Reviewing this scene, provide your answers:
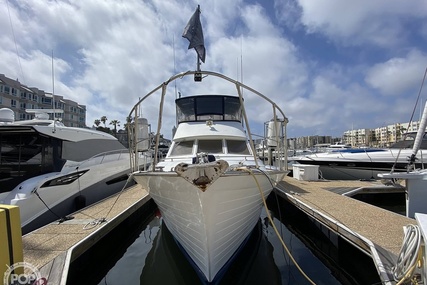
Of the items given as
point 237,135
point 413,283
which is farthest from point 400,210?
point 413,283

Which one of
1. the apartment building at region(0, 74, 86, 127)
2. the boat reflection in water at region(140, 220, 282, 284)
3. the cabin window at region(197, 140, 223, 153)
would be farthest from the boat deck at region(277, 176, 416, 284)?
the apartment building at region(0, 74, 86, 127)

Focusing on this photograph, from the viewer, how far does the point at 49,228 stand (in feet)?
17.1

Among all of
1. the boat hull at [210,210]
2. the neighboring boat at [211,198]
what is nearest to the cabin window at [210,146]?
the neighboring boat at [211,198]

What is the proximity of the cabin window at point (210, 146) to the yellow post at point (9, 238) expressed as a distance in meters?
4.15

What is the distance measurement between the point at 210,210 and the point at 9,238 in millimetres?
2552

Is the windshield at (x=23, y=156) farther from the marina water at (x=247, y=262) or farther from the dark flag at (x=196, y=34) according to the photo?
the dark flag at (x=196, y=34)

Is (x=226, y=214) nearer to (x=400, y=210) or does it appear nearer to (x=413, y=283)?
(x=413, y=283)

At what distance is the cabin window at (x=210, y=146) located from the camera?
671 centimetres

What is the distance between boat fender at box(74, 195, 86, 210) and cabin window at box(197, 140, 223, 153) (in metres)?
3.96

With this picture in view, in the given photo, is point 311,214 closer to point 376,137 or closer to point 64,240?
point 64,240

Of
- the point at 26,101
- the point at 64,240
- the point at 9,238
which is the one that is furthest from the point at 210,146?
the point at 26,101

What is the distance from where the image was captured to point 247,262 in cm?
560

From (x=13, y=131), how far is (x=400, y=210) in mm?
12646

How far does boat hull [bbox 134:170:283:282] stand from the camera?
392cm
